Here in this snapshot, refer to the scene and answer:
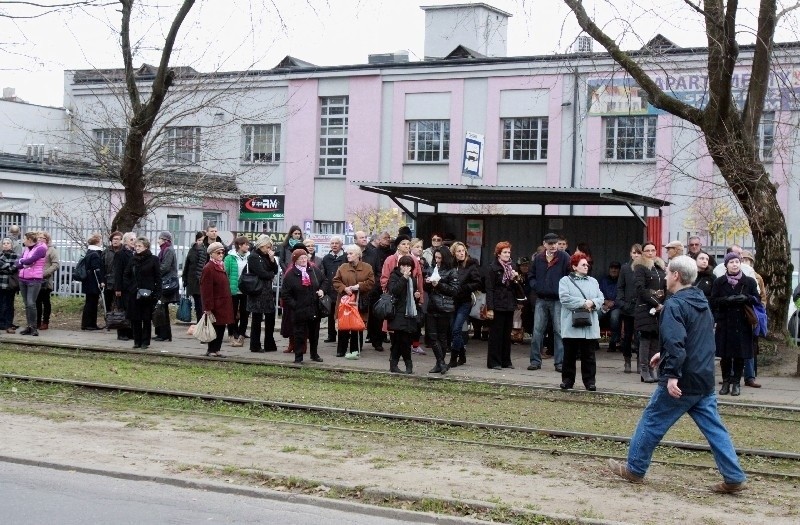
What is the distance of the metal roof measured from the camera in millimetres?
18938

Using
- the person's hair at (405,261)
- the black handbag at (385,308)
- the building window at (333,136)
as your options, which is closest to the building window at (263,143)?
the building window at (333,136)

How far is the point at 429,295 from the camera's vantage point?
16047mm

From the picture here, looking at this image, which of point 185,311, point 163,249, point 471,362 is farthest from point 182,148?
point 471,362

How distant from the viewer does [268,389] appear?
14266 mm

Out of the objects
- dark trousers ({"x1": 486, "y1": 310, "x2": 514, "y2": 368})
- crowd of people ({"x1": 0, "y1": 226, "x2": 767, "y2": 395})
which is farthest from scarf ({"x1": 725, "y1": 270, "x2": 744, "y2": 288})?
dark trousers ({"x1": 486, "y1": 310, "x2": 514, "y2": 368})

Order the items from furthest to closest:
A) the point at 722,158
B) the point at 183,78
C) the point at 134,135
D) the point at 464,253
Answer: the point at 183,78 < the point at 134,135 < the point at 722,158 < the point at 464,253

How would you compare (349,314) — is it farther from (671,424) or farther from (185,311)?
(671,424)

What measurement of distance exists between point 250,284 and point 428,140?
81.6 feet

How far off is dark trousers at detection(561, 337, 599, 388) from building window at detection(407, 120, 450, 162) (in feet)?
90.3

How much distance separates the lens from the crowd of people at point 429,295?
48.0 ft

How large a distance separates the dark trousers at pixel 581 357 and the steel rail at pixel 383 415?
2881mm

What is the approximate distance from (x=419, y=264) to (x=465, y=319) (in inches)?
41.1

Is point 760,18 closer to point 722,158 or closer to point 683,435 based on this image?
point 722,158

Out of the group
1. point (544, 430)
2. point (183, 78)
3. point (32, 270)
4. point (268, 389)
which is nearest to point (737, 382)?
point (544, 430)
